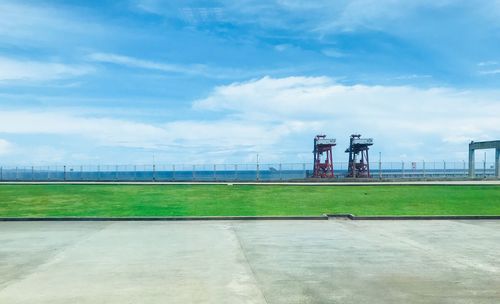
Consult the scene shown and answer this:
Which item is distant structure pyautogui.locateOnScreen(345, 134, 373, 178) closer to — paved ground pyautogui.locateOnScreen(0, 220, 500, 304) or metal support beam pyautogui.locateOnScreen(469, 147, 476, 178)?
metal support beam pyautogui.locateOnScreen(469, 147, 476, 178)

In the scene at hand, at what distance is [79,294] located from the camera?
26.8ft

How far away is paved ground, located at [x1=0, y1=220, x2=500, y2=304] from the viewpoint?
8148 mm

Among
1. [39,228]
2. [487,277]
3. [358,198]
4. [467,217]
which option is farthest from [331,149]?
[487,277]

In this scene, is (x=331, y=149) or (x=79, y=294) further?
(x=331, y=149)

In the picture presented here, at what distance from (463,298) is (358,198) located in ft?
67.4

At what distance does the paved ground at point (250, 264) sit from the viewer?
8148mm

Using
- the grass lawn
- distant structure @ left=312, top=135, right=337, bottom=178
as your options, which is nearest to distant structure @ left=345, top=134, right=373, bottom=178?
distant structure @ left=312, top=135, right=337, bottom=178

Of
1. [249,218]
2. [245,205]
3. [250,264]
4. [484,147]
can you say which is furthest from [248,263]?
[484,147]

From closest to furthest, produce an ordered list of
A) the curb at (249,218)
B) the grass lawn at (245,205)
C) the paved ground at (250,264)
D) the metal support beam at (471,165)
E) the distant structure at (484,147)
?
1. the paved ground at (250,264)
2. the curb at (249,218)
3. the grass lawn at (245,205)
4. the distant structure at (484,147)
5. the metal support beam at (471,165)

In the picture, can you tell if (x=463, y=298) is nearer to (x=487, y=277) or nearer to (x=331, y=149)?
(x=487, y=277)

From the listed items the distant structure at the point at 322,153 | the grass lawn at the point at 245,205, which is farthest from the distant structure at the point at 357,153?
the grass lawn at the point at 245,205

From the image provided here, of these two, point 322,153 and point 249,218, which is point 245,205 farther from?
point 322,153

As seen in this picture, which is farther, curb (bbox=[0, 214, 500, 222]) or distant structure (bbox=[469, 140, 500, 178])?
distant structure (bbox=[469, 140, 500, 178])

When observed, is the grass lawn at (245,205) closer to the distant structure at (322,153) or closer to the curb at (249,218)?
the curb at (249,218)
